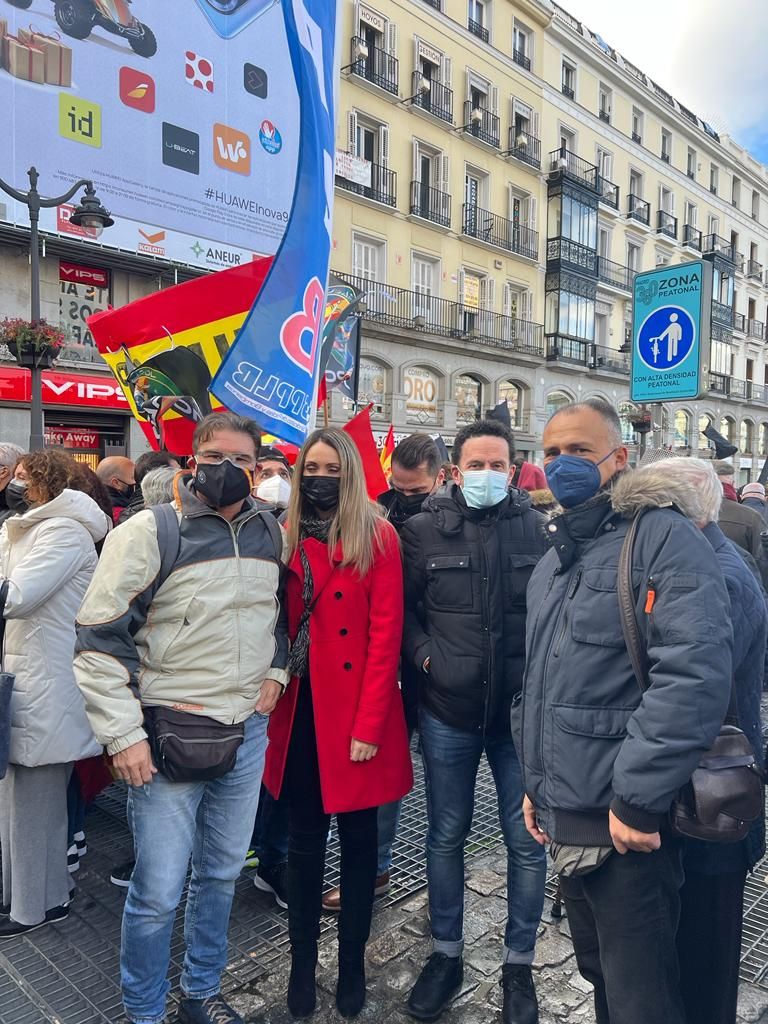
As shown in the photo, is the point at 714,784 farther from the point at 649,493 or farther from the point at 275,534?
the point at 275,534

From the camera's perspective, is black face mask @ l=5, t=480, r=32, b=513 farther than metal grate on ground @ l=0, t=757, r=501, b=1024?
Yes

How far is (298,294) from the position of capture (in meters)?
4.51

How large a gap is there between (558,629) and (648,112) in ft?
126

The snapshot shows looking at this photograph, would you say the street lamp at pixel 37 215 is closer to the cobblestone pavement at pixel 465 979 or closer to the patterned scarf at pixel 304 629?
the patterned scarf at pixel 304 629

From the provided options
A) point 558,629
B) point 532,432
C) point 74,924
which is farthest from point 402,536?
point 532,432

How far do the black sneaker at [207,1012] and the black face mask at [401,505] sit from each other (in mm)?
2372

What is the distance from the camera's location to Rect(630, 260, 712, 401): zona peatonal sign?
14.5ft

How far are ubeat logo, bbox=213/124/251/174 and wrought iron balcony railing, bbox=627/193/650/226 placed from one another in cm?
2101

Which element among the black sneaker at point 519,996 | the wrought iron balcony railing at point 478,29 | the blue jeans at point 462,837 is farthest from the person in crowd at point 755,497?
the wrought iron balcony railing at point 478,29

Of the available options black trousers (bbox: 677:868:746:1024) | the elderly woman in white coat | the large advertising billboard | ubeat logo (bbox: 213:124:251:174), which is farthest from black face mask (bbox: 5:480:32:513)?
ubeat logo (bbox: 213:124:251:174)

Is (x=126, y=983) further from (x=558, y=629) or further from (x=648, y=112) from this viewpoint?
(x=648, y=112)

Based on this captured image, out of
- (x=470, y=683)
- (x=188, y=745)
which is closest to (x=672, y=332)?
(x=470, y=683)

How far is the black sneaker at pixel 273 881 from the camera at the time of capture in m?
3.37

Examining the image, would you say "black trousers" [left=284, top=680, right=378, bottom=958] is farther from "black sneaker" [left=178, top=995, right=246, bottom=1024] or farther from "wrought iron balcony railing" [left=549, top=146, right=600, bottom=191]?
"wrought iron balcony railing" [left=549, top=146, right=600, bottom=191]
